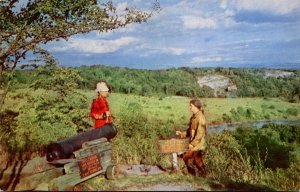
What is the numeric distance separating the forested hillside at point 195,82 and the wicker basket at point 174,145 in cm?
2930

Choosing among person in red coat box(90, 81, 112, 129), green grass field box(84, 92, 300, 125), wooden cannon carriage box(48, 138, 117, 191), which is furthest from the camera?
green grass field box(84, 92, 300, 125)

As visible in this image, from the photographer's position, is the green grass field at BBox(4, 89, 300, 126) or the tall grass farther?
the green grass field at BBox(4, 89, 300, 126)

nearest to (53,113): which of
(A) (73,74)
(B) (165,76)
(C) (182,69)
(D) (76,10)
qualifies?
(A) (73,74)

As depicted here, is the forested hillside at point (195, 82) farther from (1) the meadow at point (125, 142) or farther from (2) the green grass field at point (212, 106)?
(1) the meadow at point (125, 142)

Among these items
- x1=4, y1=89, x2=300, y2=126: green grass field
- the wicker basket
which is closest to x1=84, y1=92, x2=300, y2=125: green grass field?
x1=4, y1=89, x2=300, y2=126: green grass field

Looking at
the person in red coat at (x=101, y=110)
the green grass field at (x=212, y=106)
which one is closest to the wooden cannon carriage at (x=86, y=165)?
the person in red coat at (x=101, y=110)

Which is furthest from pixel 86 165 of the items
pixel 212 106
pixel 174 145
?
pixel 212 106

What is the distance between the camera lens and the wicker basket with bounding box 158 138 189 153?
8.69 metres

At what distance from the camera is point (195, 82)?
4678cm

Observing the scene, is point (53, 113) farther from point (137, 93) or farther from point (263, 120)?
point (263, 120)

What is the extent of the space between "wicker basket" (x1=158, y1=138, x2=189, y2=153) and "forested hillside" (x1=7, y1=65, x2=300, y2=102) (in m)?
29.3

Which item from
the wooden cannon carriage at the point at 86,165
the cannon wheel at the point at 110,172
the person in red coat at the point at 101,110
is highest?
the person in red coat at the point at 101,110

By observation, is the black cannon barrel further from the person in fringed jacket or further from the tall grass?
the tall grass

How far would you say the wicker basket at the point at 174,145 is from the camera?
8688 millimetres
